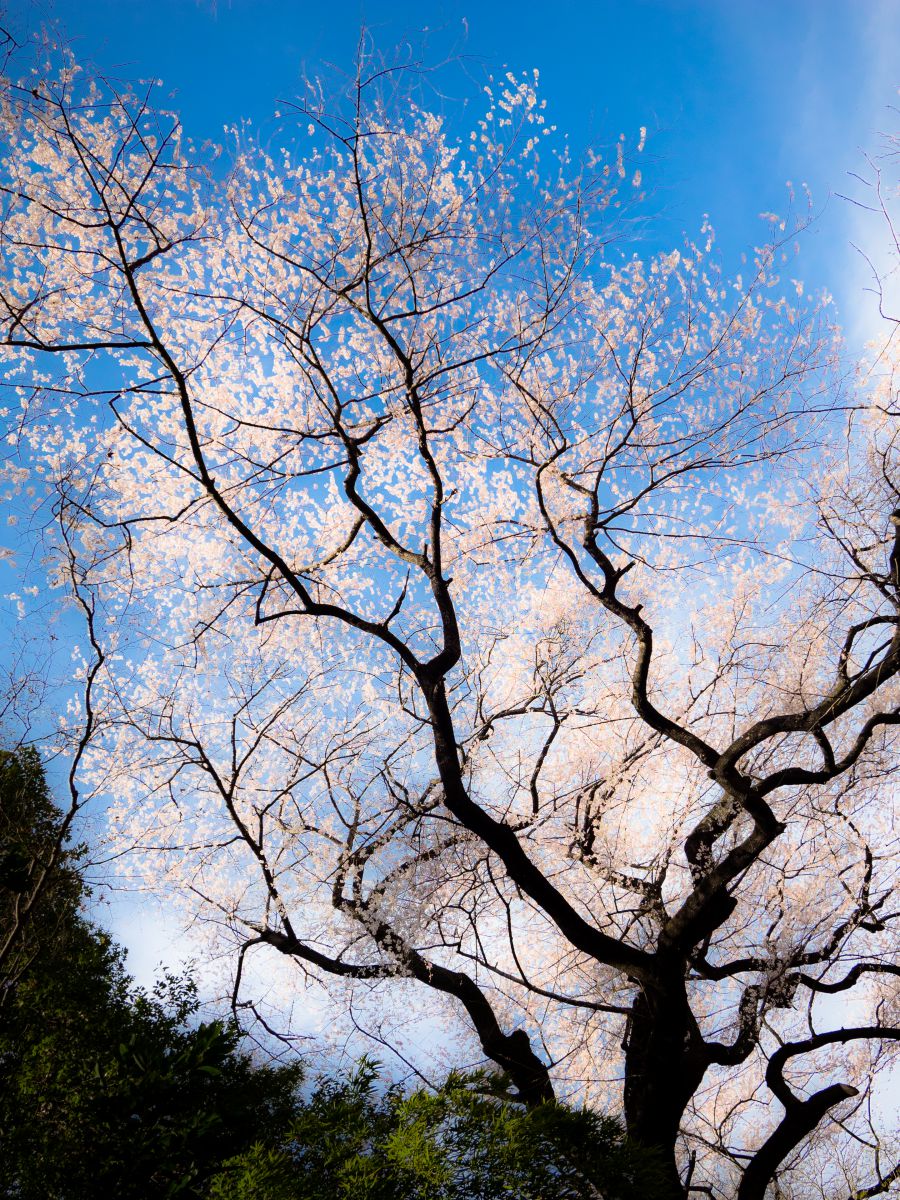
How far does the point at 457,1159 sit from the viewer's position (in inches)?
132

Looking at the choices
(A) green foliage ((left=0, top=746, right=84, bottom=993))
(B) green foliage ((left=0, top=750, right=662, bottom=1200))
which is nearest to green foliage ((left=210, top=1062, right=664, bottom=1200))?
(B) green foliage ((left=0, top=750, right=662, bottom=1200))

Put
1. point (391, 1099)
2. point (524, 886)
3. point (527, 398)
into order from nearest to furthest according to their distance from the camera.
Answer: point (391, 1099)
point (524, 886)
point (527, 398)

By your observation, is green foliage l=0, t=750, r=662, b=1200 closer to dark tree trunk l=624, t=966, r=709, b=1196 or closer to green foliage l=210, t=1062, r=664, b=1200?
green foliage l=210, t=1062, r=664, b=1200

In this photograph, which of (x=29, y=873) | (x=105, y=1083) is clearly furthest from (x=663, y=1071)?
(x=29, y=873)

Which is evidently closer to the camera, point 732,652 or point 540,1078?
point 540,1078

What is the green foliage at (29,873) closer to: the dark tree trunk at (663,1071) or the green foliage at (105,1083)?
the green foliage at (105,1083)

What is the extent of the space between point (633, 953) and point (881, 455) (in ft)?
16.2

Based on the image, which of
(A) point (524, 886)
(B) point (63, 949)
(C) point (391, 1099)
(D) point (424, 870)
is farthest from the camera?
(B) point (63, 949)

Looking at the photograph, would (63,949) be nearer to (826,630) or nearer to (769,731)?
(769,731)

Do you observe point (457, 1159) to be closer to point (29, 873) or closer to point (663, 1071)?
point (663, 1071)

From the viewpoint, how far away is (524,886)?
5.83 m

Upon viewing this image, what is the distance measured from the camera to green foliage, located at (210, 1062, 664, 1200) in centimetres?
329

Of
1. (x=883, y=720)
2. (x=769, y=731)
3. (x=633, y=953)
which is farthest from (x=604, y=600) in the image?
(x=633, y=953)

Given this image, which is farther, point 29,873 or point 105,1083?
point 29,873
